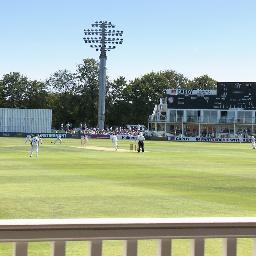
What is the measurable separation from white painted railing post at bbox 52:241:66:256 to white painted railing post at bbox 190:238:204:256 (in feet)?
2.35

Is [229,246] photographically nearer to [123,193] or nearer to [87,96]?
[123,193]

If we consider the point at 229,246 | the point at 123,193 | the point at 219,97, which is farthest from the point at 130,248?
the point at 219,97

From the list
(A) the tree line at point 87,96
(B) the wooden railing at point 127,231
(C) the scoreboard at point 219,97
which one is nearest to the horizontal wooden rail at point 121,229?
A: (B) the wooden railing at point 127,231

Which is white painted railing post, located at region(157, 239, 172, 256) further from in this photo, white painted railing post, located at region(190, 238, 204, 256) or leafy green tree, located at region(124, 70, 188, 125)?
leafy green tree, located at region(124, 70, 188, 125)

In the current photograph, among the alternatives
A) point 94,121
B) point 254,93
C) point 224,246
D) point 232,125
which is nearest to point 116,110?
Result: point 94,121

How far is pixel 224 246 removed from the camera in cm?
377

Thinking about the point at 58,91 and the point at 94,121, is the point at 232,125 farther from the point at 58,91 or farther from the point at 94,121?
the point at 58,91

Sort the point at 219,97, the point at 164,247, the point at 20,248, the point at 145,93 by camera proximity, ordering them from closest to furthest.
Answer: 1. the point at 20,248
2. the point at 164,247
3. the point at 219,97
4. the point at 145,93

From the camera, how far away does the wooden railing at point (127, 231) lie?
11.6ft

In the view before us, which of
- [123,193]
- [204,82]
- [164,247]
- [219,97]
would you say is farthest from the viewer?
[204,82]

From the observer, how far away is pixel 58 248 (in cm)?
360

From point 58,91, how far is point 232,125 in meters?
43.4

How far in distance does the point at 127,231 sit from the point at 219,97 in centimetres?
11483

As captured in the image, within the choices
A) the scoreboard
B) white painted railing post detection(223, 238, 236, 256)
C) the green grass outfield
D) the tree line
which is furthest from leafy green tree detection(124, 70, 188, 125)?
white painted railing post detection(223, 238, 236, 256)
